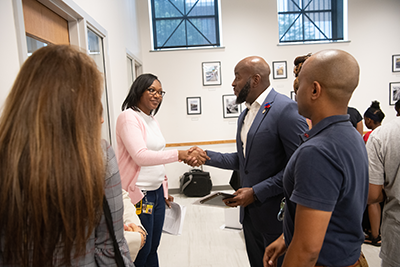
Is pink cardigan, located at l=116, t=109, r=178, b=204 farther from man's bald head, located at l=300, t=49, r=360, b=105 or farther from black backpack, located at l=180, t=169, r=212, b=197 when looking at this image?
black backpack, located at l=180, t=169, r=212, b=197

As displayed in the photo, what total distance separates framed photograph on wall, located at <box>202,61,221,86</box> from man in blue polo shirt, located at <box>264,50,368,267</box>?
186 inches

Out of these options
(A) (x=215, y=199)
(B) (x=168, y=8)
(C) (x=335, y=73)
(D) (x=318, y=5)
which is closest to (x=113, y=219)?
(C) (x=335, y=73)

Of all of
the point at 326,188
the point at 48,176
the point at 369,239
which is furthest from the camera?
the point at 369,239

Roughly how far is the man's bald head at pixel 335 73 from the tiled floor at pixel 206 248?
7.79 ft

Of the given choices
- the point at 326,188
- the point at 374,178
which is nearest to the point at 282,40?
the point at 374,178

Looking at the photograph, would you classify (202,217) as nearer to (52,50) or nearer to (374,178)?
(374,178)

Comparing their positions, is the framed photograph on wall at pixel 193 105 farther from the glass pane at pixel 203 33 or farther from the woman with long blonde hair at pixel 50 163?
the woman with long blonde hair at pixel 50 163

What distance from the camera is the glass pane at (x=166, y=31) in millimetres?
5816

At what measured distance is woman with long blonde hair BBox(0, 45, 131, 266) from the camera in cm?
68

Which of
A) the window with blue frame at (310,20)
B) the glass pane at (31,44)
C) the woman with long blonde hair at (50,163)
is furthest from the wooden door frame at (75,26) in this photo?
the window with blue frame at (310,20)

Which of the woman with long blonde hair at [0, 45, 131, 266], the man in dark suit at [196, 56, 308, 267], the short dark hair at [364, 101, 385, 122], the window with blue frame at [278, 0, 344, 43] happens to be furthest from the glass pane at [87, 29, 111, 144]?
the window with blue frame at [278, 0, 344, 43]

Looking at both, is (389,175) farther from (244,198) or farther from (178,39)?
(178,39)

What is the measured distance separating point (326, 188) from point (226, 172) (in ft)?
16.1

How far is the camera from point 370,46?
5824 mm
